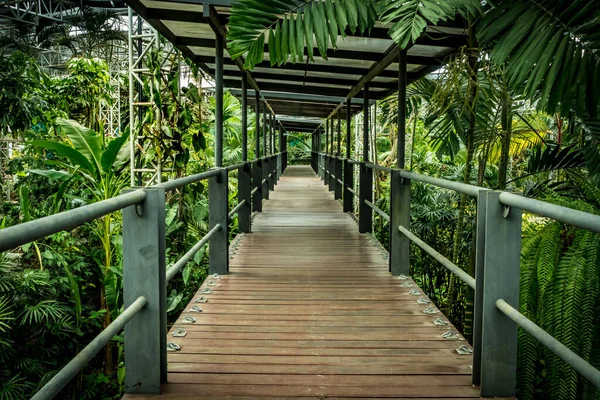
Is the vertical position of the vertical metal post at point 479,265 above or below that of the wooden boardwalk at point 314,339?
above

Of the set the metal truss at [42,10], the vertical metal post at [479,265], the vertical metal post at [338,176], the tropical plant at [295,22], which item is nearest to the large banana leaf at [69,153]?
the tropical plant at [295,22]

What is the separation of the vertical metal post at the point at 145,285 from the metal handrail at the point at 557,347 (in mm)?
1210

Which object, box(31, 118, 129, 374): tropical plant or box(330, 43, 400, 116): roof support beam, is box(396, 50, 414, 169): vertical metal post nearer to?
box(330, 43, 400, 116): roof support beam

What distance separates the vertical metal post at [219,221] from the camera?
424 centimetres

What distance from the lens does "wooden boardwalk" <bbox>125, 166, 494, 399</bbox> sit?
227 cm

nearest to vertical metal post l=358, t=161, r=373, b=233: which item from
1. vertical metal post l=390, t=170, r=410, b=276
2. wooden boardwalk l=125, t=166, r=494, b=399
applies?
wooden boardwalk l=125, t=166, r=494, b=399

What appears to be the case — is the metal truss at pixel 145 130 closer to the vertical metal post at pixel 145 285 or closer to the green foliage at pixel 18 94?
the green foliage at pixel 18 94

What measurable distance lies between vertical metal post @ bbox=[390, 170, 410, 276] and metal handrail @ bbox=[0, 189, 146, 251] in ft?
8.19

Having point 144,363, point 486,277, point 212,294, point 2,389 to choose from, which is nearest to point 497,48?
point 486,277

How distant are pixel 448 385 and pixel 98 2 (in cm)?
2208

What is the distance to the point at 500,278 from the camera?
2062 mm

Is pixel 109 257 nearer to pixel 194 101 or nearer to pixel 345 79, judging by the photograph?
pixel 194 101

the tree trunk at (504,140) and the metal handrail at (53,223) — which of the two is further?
the tree trunk at (504,140)

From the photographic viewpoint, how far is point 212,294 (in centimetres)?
372
